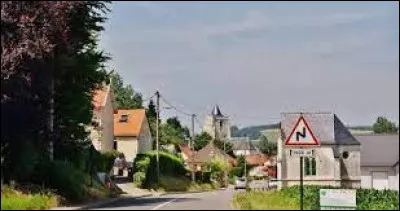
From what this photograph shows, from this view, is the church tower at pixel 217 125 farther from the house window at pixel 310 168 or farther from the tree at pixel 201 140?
the house window at pixel 310 168

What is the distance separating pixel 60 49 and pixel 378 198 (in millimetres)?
24273

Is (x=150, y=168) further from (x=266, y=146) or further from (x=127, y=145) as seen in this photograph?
(x=266, y=146)

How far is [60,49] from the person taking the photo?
31.8m

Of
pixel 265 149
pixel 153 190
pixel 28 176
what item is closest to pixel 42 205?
pixel 28 176

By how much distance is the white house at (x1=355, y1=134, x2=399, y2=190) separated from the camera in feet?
208

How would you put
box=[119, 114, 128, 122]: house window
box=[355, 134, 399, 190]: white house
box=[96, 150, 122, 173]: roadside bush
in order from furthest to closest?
box=[119, 114, 128, 122]: house window, box=[355, 134, 399, 190]: white house, box=[96, 150, 122, 173]: roadside bush

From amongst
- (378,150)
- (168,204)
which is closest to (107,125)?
(378,150)

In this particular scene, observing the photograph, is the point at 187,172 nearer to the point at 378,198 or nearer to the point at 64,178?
the point at 378,198

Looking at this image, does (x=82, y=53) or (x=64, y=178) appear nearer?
(x=64, y=178)

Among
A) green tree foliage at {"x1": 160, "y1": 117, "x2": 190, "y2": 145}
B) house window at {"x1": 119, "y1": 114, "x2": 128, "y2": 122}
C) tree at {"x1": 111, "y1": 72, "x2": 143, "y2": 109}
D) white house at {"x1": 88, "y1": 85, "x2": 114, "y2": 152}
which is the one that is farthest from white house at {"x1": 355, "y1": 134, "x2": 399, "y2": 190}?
tree at {"x1": 111, "y1": 72, "x2": 143, "y2": 109}

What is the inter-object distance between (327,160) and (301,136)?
60238mm


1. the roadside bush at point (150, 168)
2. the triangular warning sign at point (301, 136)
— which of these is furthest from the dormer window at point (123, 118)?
the triangular warning sign at point (301, 136)

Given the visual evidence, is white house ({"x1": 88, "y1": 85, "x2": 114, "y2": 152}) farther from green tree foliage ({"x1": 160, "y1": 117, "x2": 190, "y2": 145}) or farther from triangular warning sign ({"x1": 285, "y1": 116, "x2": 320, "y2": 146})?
triangular warning sign ({"x1": 285, "y1": 116, "x2": 320, "y2": 146})

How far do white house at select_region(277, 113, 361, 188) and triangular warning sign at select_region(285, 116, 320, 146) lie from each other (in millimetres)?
57023
